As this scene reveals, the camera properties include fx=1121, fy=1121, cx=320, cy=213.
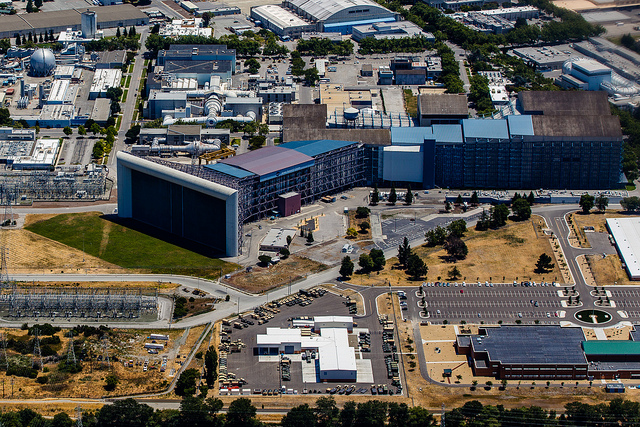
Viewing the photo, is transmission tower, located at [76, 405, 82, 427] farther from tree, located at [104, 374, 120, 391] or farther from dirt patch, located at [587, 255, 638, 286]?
dirt patch, located at [587, 255, 638, 286]

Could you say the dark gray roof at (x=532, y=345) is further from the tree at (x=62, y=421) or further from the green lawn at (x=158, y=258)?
the tree at (x=62, y=421)

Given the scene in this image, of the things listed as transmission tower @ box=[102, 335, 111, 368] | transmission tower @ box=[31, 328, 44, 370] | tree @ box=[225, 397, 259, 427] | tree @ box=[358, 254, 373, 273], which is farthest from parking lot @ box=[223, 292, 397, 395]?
transmission tower @ box=[31, 328, 44, 370]

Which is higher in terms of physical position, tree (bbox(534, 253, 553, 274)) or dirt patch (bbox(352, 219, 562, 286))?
tree (bbox(534, 253, 553, 274))

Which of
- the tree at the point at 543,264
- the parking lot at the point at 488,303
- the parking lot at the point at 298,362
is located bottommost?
the parking lot at the point at 298,362

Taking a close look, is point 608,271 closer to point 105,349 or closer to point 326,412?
point 326,412

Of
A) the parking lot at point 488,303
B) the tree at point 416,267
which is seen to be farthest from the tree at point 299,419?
the tree at point 416,267

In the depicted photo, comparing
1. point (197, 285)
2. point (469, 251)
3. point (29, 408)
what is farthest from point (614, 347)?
point (29, 408)

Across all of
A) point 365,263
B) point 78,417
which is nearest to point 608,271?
point 365,263
